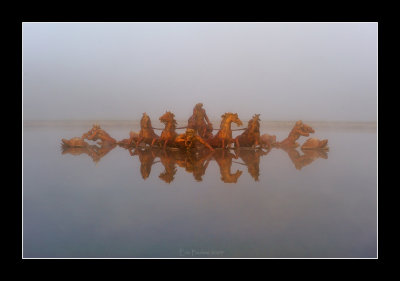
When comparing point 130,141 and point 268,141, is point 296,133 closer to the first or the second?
point 268,141

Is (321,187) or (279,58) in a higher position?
(279,58)

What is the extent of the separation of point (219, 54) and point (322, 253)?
3.24m

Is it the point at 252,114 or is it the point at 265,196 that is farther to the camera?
the point at 252,114

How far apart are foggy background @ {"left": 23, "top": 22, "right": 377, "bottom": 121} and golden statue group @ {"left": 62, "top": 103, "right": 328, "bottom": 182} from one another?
0.17 m

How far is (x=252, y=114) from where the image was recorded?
5922 millimetres

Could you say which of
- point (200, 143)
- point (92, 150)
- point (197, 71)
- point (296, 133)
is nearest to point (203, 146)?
point (200, 143)

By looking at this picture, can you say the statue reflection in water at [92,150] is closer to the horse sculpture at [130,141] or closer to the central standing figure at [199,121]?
the horse sculpture at [130,141]

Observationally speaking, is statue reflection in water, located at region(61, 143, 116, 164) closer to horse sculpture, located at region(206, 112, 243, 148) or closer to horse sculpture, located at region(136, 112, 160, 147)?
horse sculpture, located at region(136, 112, 160, 147)

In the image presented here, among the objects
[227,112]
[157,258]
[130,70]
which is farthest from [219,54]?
[157,258]

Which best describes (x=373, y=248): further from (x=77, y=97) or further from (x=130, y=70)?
(x=77, y=97)

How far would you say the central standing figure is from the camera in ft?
19.3

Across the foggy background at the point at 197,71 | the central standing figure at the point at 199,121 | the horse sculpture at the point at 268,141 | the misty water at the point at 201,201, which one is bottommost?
the misty water at the point at 201,201

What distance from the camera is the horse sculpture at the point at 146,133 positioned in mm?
6008

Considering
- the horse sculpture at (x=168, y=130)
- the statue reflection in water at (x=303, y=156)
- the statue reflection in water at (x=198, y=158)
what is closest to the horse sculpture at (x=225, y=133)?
the statue reflection in water at (x=198, y=158)
